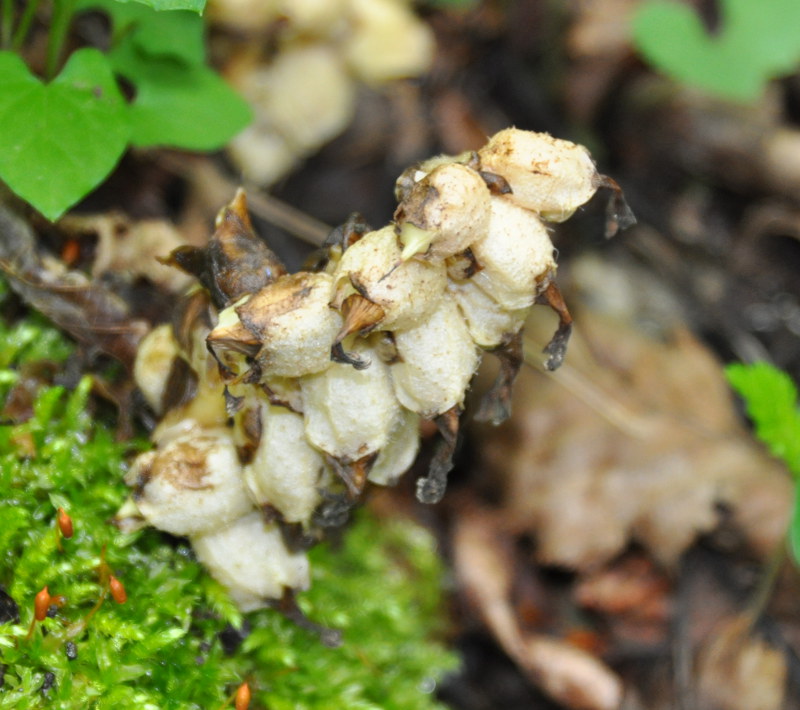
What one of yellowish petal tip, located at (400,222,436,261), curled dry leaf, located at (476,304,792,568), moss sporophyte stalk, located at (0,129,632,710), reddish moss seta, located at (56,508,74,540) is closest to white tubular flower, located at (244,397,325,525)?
moss sporophyte stalk, located at (0,129,632,710)

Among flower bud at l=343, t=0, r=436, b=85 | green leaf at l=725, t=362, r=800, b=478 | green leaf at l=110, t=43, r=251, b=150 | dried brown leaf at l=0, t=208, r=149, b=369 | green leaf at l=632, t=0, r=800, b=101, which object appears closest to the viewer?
dried brown leaf at l=0, t=208, r=149, b=369

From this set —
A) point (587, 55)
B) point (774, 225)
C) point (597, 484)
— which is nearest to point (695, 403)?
point (597, 484)

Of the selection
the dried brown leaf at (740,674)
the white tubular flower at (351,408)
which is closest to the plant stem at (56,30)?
the white tubular flower at (351,408)

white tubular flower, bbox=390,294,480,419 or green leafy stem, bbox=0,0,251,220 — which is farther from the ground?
green leafy stem, bbox=0,0,251,220

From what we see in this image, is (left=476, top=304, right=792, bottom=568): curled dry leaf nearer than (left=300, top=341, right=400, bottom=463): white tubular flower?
No

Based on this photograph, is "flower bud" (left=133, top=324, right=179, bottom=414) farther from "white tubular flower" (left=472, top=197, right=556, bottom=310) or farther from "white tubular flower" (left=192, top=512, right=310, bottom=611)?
"white tubular flower" (left=472, top=197, right=556, bottom=310)

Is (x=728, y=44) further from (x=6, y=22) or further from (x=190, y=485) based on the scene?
(x=190, y=485)

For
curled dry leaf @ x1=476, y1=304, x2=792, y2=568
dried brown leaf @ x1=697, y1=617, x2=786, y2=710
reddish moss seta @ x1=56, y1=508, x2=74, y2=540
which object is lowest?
dried brown leaf @ x1=697, y1=617, x2=786, y2=710

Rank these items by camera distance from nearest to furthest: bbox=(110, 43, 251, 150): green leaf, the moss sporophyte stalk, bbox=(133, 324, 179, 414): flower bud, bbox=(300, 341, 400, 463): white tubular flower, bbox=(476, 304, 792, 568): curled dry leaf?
the moss sporophyte stalk
bbox=(300, 341, 400, 463): white tubular flower
bbox=(133, 324, 179, 414): flower bud
bbox=(110, 43, 251, 150): green leaf
bbox=(476, 304, 792, 568): curled dry leaf
